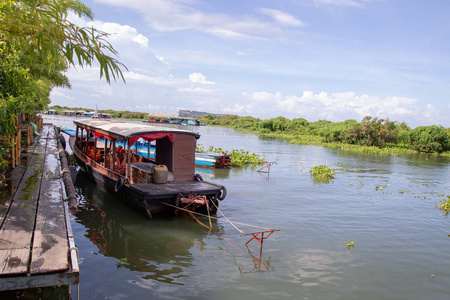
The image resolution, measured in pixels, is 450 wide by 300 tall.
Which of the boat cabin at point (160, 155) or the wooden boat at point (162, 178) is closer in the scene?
the wooden boat at point (162, 178)

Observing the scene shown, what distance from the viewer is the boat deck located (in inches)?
374

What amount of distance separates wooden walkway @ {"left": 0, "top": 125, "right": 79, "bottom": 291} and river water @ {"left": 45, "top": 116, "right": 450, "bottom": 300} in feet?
4.16

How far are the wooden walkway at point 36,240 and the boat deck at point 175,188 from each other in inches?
90.5

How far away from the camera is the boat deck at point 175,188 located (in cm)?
949

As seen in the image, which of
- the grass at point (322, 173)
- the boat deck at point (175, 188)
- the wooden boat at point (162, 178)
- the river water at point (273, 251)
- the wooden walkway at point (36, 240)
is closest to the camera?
the wooden walkway at point (36, 240)

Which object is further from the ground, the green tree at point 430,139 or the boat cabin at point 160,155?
the green tree at point 430,139

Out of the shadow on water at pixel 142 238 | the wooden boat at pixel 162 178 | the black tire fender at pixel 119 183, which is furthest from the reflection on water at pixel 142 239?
the black tire fender at pixel 119 183

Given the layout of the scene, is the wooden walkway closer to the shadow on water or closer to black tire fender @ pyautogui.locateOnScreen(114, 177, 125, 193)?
the shadow on water

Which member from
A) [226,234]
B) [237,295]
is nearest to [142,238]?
[226,234]

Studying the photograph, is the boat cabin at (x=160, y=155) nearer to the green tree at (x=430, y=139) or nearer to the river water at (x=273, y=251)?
the river water at (x=273, y=251)

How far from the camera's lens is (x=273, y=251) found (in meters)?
8.29

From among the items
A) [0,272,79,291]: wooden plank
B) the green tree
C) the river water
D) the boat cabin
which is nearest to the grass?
the river water

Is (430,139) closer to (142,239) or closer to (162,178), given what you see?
(162,178)

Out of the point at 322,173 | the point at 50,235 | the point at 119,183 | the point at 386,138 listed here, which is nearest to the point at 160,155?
the point at 119,183
